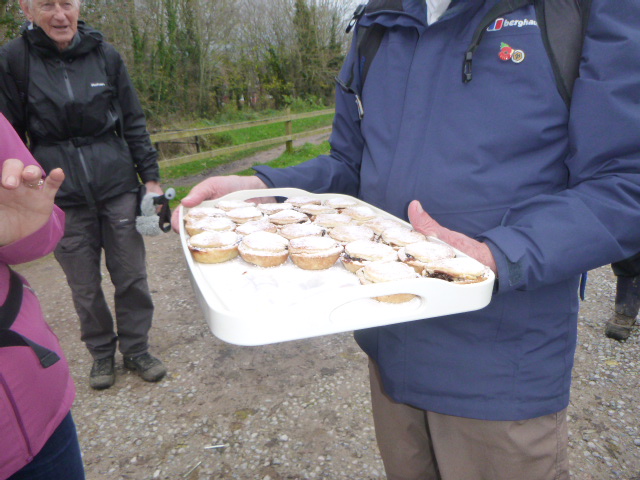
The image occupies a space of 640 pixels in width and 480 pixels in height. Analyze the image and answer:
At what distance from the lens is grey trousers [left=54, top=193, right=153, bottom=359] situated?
297 centimetres

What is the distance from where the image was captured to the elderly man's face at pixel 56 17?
2.66 m

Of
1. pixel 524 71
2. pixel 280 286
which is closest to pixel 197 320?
pixel 280 286

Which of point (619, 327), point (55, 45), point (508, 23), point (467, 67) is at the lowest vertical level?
point (619, 327)

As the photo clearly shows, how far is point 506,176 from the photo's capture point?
1.16 metres

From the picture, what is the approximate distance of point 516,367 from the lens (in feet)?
4.10

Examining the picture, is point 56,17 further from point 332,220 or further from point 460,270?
point 460,270

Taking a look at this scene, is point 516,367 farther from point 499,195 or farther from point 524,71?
point 524,71

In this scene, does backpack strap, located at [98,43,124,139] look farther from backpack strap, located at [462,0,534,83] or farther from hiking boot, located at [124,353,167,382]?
backpack strap, located at [462,0,534,83]

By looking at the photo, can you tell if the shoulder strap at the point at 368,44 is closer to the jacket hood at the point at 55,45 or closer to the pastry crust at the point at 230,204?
the pastry crust at the point at 230,204

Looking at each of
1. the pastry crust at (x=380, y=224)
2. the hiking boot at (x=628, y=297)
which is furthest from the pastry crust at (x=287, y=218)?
the hiking boot at (x=628, y=297)

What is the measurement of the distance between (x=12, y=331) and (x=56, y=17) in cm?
230

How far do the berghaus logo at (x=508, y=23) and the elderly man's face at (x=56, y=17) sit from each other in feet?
8.69

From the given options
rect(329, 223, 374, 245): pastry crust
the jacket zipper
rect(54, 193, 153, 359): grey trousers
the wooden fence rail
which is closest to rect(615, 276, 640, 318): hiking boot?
rect(329, 223, 374, 245): pastry crust

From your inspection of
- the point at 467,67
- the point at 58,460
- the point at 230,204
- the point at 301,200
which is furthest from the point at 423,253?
the point at 58,460
